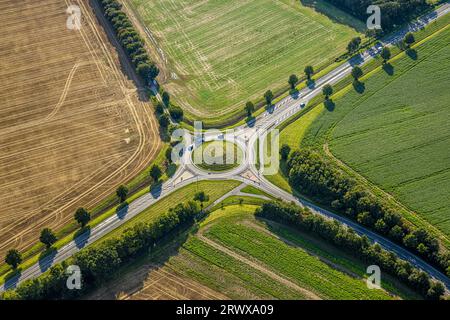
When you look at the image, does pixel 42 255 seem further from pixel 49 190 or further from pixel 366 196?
pixel 366 196

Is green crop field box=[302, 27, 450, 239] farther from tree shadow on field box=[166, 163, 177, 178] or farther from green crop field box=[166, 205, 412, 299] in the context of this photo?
tree shadow on field box=[166, 163, 177, 178]

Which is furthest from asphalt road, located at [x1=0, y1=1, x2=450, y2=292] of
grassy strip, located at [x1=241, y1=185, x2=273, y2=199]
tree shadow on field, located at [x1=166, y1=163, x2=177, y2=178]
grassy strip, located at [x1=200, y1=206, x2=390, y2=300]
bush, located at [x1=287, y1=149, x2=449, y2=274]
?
grassy strip, located at [x1=200, y1=206, x2=390, y2=300]

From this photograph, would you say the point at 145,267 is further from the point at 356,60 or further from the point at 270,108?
the point at 356,60

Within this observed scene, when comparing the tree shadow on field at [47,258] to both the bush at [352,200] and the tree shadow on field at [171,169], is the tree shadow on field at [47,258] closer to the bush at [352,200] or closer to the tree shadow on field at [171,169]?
the tree shadow on field at [171,169]

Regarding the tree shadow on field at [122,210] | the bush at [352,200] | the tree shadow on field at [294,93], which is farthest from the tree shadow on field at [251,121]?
the tree shadow on field at [122,210]

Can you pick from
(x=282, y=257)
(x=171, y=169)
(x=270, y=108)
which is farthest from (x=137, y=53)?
(x=282, y=257)

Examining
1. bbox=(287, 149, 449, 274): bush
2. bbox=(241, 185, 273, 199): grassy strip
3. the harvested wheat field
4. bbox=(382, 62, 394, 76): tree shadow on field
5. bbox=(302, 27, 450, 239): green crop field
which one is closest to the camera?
the harvested wheat field
